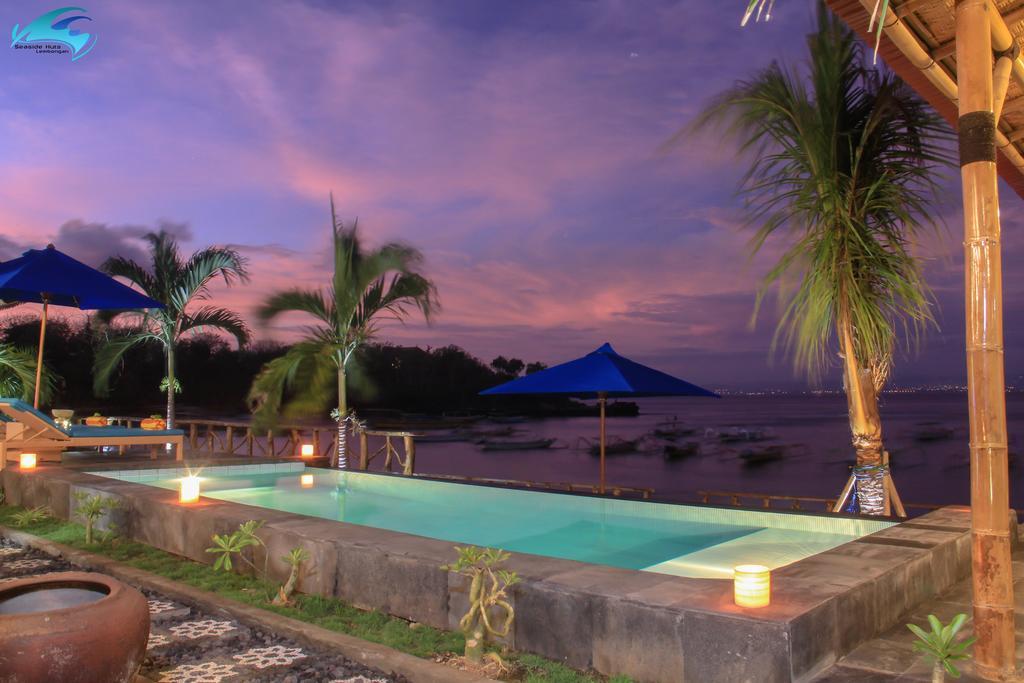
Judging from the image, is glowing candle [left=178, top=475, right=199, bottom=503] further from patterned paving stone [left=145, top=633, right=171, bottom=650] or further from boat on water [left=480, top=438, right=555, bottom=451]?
boat on water [left=480, top=438, right=555, bottom=451]

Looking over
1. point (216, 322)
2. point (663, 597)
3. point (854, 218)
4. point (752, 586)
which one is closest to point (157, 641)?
point (663, 597)

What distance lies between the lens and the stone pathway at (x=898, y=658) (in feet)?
7.63

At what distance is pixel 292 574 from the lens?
3.54m

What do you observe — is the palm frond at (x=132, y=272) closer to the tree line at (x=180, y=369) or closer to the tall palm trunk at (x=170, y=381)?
the tall palm trunk at (x=170, y=381)

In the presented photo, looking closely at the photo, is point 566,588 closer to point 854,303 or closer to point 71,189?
point 854,303

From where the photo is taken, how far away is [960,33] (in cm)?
249

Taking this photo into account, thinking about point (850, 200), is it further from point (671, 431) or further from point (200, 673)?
point (671, 431)

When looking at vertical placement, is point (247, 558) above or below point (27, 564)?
above

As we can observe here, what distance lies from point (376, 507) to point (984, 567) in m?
5.41

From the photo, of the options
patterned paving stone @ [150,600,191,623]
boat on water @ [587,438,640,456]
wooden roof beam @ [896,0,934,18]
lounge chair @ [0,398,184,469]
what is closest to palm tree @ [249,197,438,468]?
lounge chair @ [0,398,184,469]

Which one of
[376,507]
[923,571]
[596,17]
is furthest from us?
[596,17]

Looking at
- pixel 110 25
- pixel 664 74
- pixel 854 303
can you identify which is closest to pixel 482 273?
pixel 664 74

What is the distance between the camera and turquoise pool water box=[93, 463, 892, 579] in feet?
15.5

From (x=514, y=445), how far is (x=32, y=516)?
35.4 m
